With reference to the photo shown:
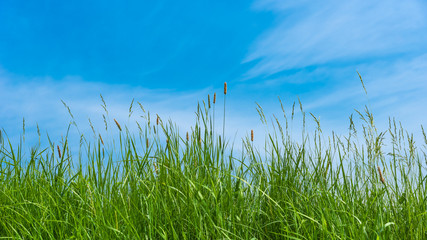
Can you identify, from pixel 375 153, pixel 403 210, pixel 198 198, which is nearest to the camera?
pixel 198 198

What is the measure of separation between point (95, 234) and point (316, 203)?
1401 mm

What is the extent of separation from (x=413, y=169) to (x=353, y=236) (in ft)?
3.81

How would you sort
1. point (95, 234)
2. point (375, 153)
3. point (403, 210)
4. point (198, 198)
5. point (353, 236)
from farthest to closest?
point (375, 153) < point (403, 210) < point (198, 198) < point (95, 234) < point (353, 236)

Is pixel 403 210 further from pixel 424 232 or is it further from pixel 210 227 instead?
pixel 210 227

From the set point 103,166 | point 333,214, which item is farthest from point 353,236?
point 103,166

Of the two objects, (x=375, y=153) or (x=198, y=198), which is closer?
(x=198, y=198)

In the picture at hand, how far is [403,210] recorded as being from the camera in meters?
2.82

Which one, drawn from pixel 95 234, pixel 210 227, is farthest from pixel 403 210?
pixel 95 234

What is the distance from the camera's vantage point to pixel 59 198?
3066 millimetres

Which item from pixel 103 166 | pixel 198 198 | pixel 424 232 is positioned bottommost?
pixel 424 232

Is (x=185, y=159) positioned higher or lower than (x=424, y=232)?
higher

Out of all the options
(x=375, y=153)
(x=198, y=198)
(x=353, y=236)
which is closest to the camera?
(x=353, y=236)

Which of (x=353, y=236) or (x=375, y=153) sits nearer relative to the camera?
(x=353, y=236)

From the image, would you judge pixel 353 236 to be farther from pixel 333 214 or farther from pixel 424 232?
pixel 424 232
